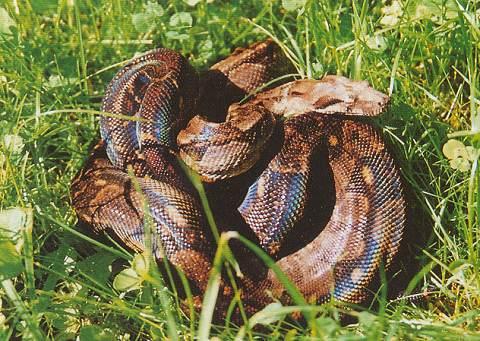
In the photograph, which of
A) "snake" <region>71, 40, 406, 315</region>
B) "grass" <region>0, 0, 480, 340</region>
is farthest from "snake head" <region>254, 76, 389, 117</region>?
"grass" <region>0, 0, 480, 340</region>

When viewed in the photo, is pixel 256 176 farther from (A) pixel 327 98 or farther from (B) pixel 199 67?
(B) pixel 199 67

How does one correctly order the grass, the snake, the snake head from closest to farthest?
the grass → the snake → the snake head

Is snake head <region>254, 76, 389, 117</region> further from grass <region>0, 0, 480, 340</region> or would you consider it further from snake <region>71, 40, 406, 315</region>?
grass <region>0, 0, 480, 340</region>

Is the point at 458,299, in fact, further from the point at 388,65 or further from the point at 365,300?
the point at 388,65

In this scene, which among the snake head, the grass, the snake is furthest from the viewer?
the snake head

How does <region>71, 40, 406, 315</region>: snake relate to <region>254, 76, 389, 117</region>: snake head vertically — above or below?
below

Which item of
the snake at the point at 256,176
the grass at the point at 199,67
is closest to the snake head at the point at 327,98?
the snake at the point at 256,176

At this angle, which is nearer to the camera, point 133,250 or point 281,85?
point 133,250

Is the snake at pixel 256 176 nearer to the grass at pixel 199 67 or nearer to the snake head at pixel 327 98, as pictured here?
the snake head at pixel 327 98

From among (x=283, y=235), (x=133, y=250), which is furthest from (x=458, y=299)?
(x=133, y=250)
